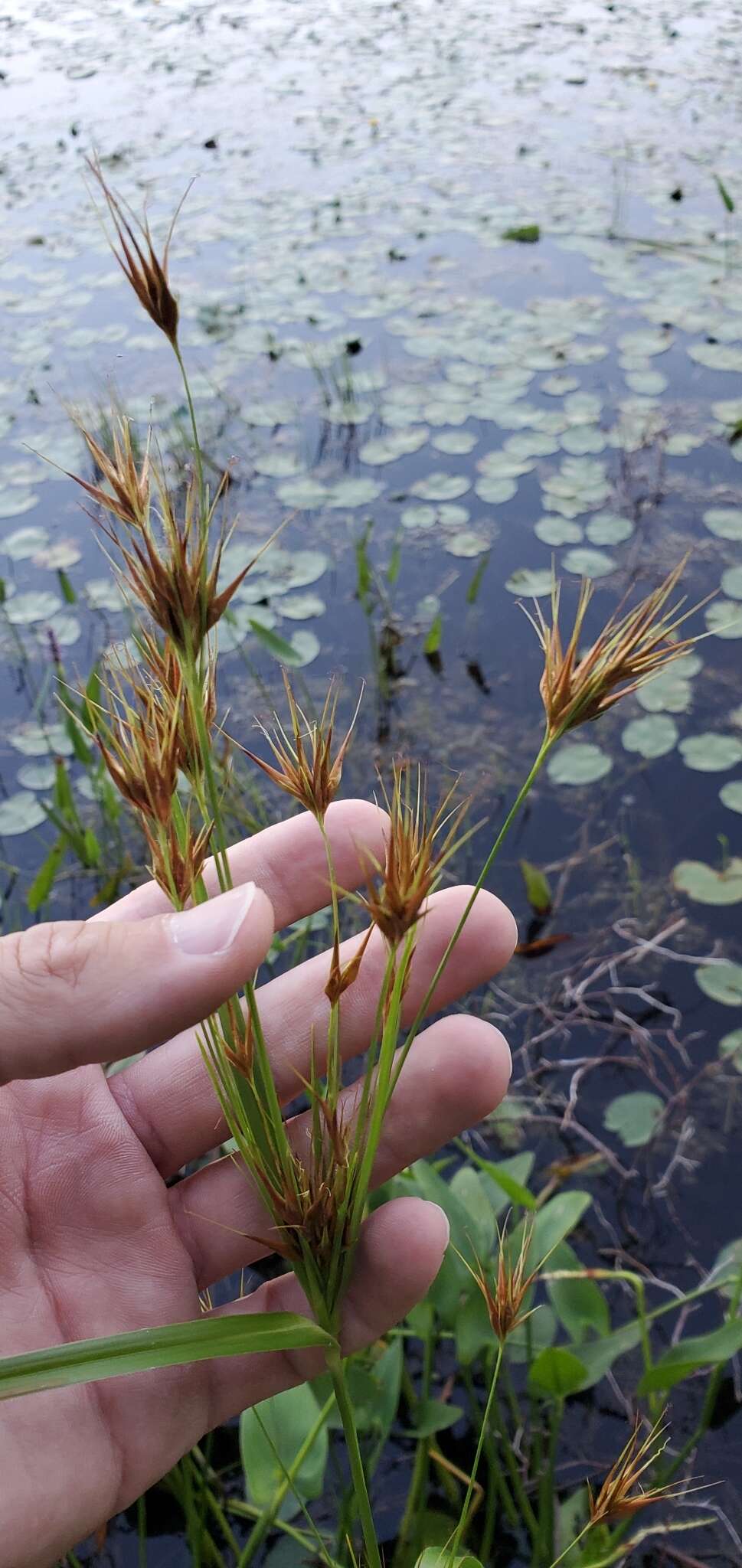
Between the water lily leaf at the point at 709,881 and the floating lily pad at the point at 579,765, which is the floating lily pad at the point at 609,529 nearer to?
the floating lily pad at the point at 579,765

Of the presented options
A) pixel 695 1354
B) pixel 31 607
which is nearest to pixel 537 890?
pixel 695 1354

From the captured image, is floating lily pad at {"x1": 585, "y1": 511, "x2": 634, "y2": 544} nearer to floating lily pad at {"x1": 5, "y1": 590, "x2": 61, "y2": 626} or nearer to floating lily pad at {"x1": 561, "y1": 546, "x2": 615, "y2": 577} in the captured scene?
floating lily pad at {"x1": 561, "y1": 546, "x2": 615, "y2": 577}

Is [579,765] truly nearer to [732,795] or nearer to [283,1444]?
[732,795]

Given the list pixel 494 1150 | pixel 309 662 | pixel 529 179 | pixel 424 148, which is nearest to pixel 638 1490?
pixel 494 1150

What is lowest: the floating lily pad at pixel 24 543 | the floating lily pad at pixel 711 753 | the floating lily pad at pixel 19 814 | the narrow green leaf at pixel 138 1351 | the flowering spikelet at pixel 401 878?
the floating lily pad at pixel 19 814

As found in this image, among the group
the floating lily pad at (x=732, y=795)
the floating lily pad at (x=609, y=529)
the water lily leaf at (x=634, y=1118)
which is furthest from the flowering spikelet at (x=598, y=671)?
the floating lily pad at (x=609, y=529)

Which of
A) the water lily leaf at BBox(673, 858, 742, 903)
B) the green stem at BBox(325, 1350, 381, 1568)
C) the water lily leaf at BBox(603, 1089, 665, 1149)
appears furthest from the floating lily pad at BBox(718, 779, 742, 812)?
the green stem at BBox(325, 1350, 381, 1568)
